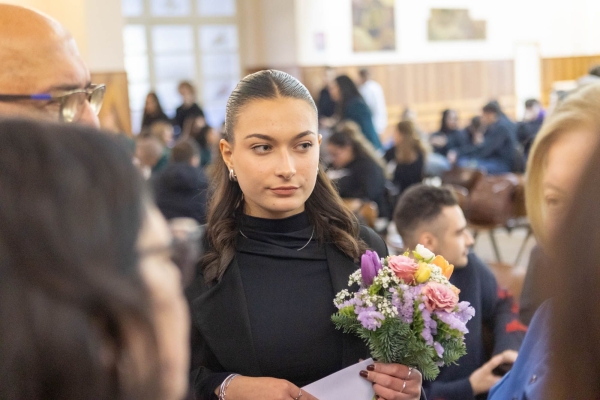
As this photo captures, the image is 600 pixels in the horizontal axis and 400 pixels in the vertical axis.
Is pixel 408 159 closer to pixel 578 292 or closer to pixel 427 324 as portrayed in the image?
pixel 427 324

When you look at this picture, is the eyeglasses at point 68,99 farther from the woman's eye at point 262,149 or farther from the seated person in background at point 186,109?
the seated person in background at point 186,109

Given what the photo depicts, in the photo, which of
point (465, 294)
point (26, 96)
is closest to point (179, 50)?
point (465, 294)

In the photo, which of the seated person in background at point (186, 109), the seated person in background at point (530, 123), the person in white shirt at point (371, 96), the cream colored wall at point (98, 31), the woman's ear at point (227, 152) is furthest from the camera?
the person in white shirt at point (371, 96)

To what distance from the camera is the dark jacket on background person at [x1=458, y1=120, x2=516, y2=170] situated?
10203mm

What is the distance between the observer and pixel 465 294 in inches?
110

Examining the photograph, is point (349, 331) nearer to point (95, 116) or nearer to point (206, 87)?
point (95, 116)

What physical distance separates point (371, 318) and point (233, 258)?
1.50 feet

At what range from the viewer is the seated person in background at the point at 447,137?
11.5m

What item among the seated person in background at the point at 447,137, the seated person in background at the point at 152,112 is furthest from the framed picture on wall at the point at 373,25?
the seated person in background at the point at 152,112

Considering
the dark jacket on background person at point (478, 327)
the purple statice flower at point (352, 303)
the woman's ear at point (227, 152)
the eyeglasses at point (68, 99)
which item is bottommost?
the dark jacket on background person at point (478, 327)

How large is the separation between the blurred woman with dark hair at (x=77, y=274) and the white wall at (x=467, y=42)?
1490cm

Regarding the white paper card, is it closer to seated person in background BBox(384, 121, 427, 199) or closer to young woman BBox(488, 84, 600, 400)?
young woman BBox(488, 84, 600, 400)

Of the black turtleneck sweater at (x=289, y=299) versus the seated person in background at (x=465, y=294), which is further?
the seated person in background at (x=465, y=294)

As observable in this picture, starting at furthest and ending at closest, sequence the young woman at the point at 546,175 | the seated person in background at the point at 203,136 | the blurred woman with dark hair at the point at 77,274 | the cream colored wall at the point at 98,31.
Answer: the cream colored wall at the point at 98,31 → the seated person in background at the point at 203,136 → the young woman at the point at 546,175 → the blurred woman with dark hair at the point at 77,274
